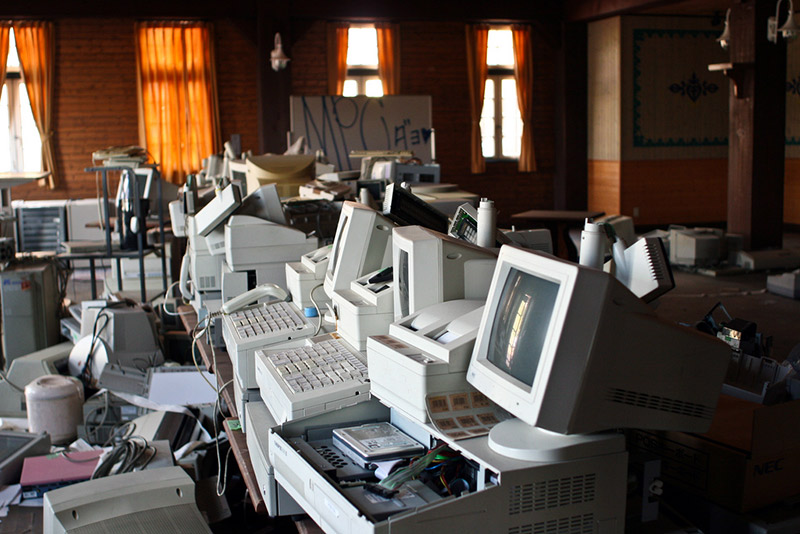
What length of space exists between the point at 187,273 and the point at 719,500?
9.99 ft

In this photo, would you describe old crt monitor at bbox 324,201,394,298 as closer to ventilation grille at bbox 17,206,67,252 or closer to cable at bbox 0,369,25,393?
cable at bbox 0,369,25,393

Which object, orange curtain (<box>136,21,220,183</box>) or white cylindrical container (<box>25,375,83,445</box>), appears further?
orange curtain (<box>136,21,220,183</box>)

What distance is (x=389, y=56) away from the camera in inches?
423

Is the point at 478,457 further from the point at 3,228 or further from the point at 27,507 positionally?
the point at 3,228

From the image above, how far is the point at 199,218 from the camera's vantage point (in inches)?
140

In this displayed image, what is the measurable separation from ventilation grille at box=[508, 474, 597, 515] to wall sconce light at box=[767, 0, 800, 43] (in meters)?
6.91

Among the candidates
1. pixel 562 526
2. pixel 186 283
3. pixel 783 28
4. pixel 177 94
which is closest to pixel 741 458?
pixel 562 526

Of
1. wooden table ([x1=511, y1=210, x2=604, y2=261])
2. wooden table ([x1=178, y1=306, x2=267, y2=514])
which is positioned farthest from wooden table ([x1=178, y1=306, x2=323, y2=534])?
wooden table ([x1=511, y1=210, x2=604, y2=261])

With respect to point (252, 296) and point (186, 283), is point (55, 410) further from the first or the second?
point (252, 296)

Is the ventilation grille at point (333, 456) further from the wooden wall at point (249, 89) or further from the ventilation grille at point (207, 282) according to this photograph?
the wooden wall at point (249, 89)

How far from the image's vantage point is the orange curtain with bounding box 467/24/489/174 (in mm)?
10930

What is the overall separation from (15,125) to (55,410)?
7.49 m

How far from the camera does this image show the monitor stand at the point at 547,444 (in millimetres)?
1375

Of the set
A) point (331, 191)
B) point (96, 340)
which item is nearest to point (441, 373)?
point (331, 191)
